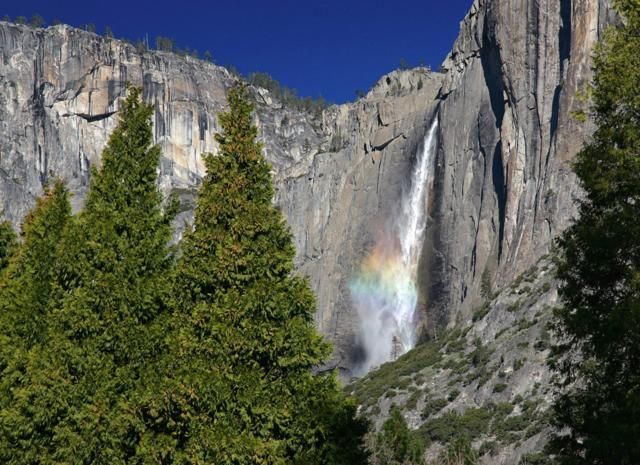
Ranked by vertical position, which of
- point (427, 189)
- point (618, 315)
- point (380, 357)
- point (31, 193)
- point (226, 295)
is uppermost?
point (31, 193)

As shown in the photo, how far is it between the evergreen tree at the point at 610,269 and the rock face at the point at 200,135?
88527 millimetres

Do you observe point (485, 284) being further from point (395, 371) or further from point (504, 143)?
point (504, 143)

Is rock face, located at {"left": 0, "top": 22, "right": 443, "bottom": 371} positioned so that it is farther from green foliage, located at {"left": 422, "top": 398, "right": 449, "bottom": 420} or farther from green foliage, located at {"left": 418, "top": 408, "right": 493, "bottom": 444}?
green foliage, located at {"left": 418, "top": 408, "right": 493, "bottom": 444}

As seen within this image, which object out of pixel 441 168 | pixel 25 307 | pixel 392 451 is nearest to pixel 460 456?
pixel 392 451

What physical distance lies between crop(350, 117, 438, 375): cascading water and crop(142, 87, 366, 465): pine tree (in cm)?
8468

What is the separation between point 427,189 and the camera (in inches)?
3932

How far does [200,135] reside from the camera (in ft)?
505

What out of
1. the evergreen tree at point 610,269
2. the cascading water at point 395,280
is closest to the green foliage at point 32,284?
the evergreen tree at point 610,269

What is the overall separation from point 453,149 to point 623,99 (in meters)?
84.6

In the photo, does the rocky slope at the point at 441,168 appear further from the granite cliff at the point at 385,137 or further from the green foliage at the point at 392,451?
the green foliage at the point at 392,451

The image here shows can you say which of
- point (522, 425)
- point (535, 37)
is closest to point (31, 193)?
point (535, 37)

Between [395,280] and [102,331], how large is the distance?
294ft

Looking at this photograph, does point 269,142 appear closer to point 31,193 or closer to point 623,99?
point 31,193

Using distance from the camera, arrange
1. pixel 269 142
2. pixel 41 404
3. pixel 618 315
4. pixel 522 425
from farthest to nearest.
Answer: pixel 269 142, pixel 522 425, pixel 41 404, pixel 618 315
